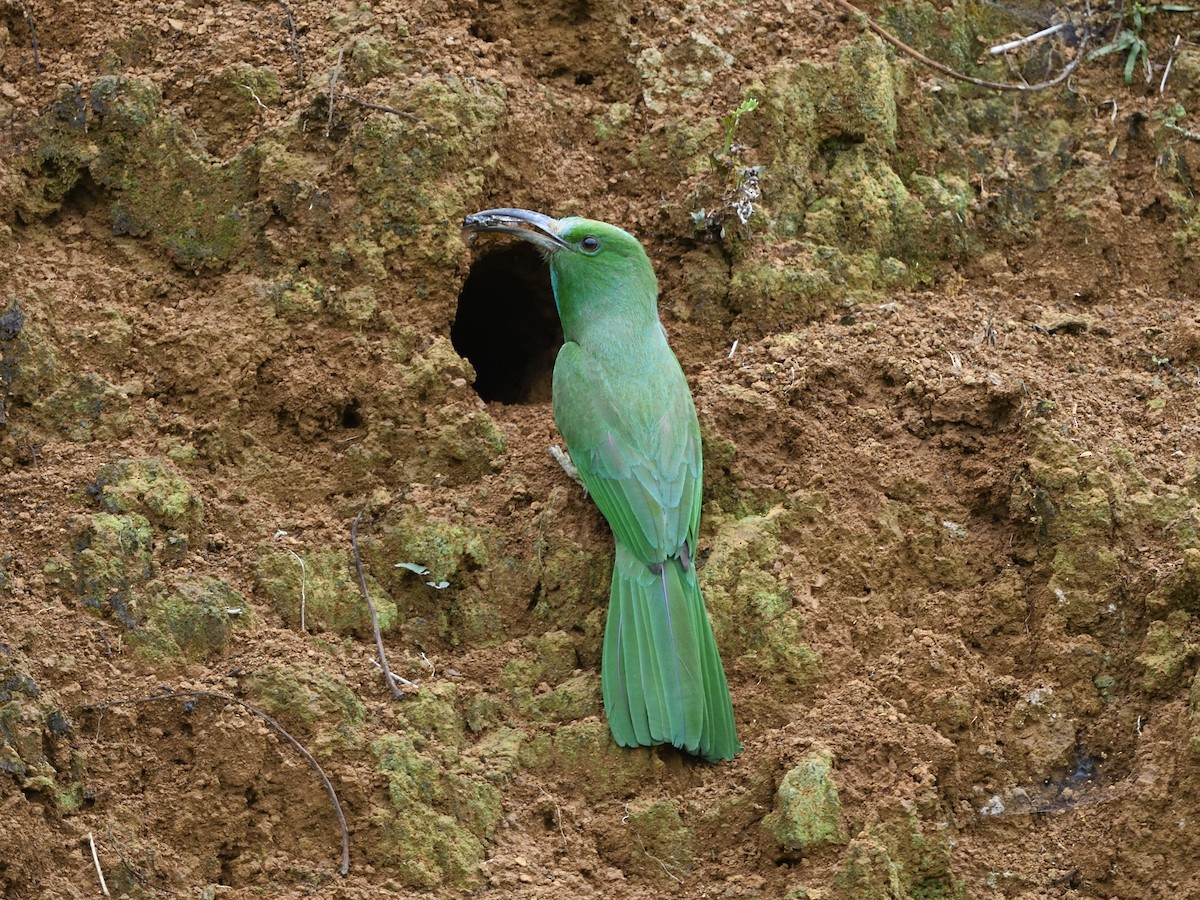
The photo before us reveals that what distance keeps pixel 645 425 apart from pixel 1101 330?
1833mm

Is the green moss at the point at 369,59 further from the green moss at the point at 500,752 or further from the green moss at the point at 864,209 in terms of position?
the green moss at the point at 500,752

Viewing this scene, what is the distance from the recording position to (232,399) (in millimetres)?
5398

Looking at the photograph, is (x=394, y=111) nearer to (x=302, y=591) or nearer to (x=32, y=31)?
(x=32, y=31)

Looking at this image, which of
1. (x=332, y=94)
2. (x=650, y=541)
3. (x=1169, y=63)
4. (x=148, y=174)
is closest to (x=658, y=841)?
(x=650, y=541)

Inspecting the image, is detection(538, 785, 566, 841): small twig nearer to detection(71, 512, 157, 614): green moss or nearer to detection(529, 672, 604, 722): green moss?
detection(529, 672, 604, 722): green moss

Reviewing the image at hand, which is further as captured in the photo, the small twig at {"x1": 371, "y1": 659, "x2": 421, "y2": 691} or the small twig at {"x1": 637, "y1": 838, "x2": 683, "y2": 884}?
the small twig at {"x1": 371, "y1": 659, "x2": 421, "y2": 691}

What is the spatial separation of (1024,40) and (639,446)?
2.75 metres

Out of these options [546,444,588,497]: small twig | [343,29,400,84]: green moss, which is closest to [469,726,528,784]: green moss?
[546,444,588,497]: small twig

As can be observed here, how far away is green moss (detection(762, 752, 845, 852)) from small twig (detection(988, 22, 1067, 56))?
3.54 meters

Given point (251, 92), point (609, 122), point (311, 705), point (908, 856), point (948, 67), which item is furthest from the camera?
point (948, 67)

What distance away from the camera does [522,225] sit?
18.9ft

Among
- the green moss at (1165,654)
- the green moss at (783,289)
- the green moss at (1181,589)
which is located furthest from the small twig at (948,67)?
the green moss at (1165,654)

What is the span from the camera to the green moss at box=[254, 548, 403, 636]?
4934 mm

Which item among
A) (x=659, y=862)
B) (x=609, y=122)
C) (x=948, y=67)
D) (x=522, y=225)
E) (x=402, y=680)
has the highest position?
(x=948, y=67)
